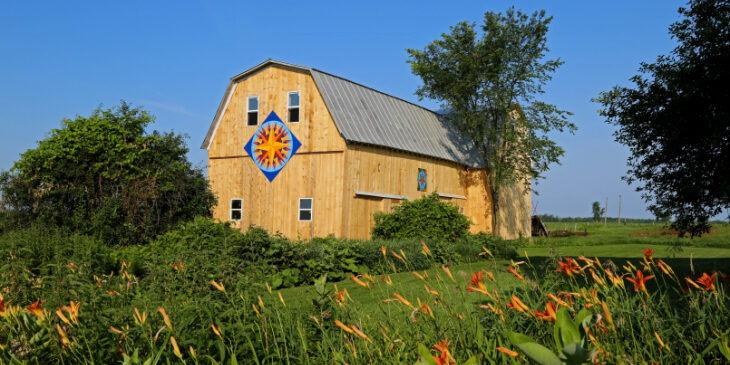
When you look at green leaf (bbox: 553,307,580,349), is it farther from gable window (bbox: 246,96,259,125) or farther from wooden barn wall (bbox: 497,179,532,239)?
wooden barn wall (bbox: 497,179,532,239)

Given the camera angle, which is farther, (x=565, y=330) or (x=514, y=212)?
(x=514, y=212)

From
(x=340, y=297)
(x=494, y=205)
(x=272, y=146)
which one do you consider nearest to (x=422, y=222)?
(x=272, y=146)

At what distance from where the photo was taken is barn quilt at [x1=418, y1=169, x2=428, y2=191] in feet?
73.8

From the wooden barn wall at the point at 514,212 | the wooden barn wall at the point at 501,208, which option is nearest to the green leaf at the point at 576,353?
the wooden barn wall at the point at 501,208

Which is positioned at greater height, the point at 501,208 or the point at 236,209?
the point at 501,208

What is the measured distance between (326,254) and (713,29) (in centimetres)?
899

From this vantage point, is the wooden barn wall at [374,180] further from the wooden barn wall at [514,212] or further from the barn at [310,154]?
the wooden barn wall at [514,212]

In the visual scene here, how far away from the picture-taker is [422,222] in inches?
742

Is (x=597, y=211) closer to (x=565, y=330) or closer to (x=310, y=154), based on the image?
(x=310, y=154)

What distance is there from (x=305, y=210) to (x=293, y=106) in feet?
12.8

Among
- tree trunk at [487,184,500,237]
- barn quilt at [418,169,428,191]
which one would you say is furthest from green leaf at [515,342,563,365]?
tree trunk at [487,184,500,237]

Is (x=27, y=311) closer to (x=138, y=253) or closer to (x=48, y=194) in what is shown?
(x=138, y=253)

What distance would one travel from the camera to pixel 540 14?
80.9 feet

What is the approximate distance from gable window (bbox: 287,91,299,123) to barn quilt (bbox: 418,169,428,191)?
18.8 feet
